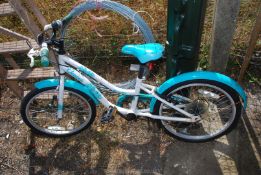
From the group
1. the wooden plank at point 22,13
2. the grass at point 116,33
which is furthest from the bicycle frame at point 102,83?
the grass at point 116,33

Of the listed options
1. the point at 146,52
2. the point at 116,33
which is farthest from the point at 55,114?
the point at 146,52

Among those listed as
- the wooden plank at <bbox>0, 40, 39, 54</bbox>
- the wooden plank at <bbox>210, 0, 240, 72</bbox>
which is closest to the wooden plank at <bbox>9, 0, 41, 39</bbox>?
the wooden plank at <bbox>0, 40, 39, 54</bbox>

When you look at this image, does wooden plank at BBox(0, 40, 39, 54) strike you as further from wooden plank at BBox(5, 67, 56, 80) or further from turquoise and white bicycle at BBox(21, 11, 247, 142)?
turquoise and white bicycle at BBox(21, 11, 247, 142)

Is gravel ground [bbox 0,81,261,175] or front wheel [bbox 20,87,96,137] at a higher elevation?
front wheel [bbox 20,87,96,137]

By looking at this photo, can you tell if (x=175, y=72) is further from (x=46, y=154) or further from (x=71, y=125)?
(x=46, y=154)

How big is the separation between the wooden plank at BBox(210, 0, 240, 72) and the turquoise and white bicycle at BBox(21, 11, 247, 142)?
1.26 ft

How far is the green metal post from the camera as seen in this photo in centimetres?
312

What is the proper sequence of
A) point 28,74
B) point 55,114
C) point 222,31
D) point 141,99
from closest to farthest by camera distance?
1. point 222,31
2. point 141,99
3. point 28,74
4. point 55,114

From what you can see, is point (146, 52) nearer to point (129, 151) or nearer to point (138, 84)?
point (138, 84)

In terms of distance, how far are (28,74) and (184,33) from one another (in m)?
2.28

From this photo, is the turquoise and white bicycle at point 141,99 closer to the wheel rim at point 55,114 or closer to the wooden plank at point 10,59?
the wheel rim at point 55,114

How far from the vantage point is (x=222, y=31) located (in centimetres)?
355

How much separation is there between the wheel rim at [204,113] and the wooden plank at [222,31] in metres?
0.37

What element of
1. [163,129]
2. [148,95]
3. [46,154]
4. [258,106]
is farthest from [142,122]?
[258,106]
